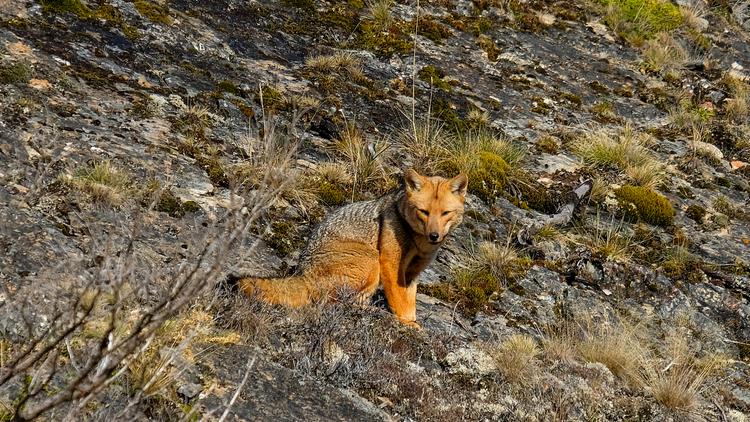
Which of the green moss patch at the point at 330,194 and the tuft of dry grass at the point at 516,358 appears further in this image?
the green moss patch at the point at 330,194

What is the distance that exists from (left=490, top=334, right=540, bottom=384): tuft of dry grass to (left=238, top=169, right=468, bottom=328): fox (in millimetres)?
783

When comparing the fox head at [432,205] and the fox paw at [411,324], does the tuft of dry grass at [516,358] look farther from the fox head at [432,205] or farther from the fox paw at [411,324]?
the fox head at [432,205]

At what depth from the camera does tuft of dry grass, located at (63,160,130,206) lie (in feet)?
20.3

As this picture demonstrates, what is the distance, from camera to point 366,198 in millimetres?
8773

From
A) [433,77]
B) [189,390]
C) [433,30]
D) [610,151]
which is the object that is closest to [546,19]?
[433,30]

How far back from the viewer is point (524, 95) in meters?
11.9

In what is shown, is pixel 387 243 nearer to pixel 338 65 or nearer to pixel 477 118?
pixel 477 118

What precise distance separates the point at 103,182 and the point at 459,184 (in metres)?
3.26

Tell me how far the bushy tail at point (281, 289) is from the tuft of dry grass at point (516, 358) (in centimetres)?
160

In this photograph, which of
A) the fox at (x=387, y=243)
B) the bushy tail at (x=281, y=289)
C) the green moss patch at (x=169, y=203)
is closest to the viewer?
the bushy tail at (x=281, y=289)

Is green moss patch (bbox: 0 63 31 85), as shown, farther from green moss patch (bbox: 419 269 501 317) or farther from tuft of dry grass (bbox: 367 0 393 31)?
tuft of dry grass (bbox: 367 0 393 31)

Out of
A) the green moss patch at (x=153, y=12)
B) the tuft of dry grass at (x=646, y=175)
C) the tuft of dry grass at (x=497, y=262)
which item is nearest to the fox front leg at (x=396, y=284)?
the tuft of dry grass at (x=497, y=262)

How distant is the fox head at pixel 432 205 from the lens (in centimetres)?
660

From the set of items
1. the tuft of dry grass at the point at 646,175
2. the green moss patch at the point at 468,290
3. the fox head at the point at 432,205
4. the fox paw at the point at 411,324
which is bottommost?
the green moss patch at the point at 468,290
